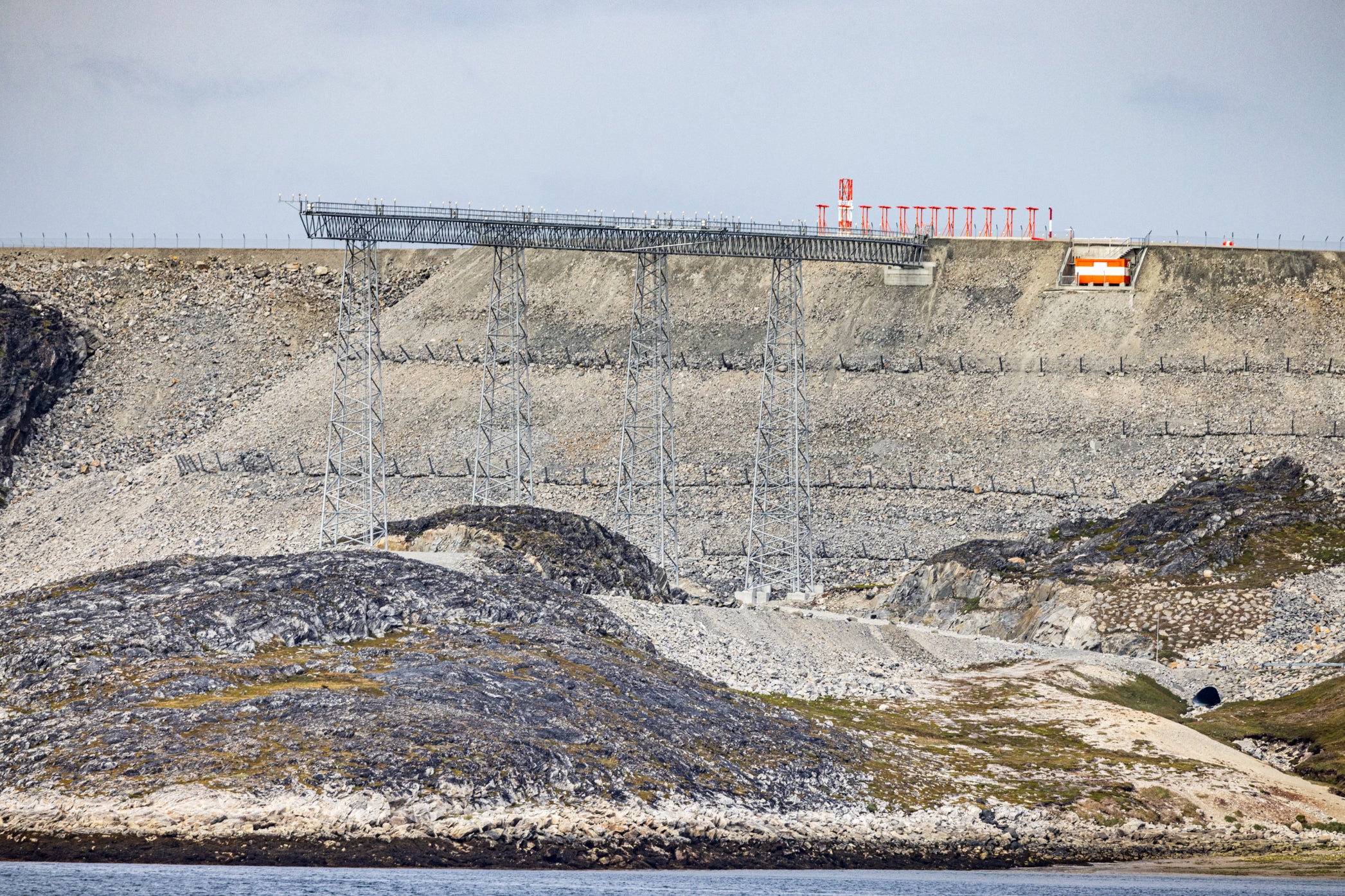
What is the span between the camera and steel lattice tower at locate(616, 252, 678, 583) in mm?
73375

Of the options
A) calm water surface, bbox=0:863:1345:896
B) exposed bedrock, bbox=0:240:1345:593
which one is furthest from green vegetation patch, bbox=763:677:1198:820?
exposed bedrock, bbox=0:240:1345:593

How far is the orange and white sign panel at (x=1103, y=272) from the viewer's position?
108625mm

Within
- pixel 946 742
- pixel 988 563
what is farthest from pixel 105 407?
pixel 946 742

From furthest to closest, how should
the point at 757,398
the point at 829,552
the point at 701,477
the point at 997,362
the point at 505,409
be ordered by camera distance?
the point at 997,362
the point at 757,398
the point at 505,409
the point at 701,477
the point at 829,552

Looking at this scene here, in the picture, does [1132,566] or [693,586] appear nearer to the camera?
[1132,566]

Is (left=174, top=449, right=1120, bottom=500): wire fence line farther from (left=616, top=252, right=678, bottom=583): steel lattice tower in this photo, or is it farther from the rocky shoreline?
the rocky shoreline

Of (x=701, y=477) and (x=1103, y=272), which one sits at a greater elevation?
(x=1103, y=272)

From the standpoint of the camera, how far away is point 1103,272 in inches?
4277

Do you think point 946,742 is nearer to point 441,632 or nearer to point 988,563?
point 441,632

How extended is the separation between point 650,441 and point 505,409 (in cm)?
1010

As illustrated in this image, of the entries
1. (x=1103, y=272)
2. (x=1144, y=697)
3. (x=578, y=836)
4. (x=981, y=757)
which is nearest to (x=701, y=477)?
(x=1103, y=272)

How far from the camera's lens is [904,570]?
8562 cm

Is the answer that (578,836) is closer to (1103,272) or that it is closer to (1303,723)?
(1303,723)

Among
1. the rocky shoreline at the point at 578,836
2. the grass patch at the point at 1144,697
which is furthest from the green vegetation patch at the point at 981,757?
the grass patch at the point at 1144,697
